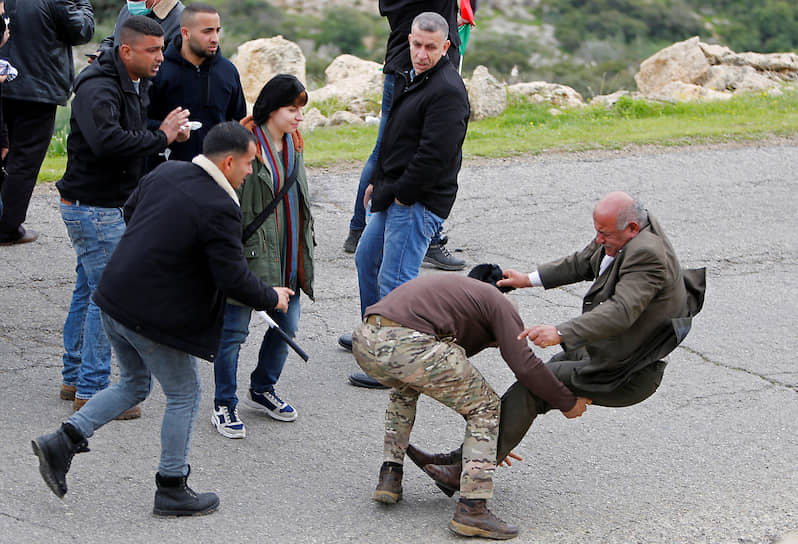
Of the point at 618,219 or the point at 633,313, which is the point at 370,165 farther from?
the point at 633,313

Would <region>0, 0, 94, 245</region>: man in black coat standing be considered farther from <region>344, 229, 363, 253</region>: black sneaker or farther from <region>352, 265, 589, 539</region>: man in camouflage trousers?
<region>352, 265, 589, 539</region>: man in camouflage trousers

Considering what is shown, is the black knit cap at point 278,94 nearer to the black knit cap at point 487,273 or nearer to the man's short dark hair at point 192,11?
the man's short dark hair at point 192,11

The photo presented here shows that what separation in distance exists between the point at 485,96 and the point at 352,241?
533 centimetres

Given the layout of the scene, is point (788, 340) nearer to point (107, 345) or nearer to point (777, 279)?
point (777, 279)

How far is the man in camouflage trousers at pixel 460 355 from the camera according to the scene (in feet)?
13.9

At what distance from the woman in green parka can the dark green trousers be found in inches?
56.1

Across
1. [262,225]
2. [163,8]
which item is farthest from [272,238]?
[163,8]

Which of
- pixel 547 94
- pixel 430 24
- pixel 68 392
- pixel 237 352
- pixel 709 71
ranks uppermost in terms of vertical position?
pixel 430 24

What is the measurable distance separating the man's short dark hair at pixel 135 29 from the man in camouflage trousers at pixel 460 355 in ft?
6.56

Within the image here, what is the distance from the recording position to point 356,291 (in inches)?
294

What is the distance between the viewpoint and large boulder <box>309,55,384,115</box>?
13953 mm

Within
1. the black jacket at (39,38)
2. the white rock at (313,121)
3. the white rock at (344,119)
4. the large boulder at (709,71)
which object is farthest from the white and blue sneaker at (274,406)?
the large boulder at (709,71)

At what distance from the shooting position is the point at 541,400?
4.54 m

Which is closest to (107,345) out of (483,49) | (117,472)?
(117,472)
